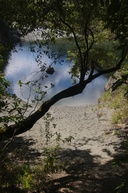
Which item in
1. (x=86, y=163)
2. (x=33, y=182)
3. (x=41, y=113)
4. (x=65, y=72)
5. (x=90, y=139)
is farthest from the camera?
(x=65, y=72)

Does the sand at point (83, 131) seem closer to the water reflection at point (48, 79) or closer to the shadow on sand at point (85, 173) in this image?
the shadow on sand at point (85, 173)

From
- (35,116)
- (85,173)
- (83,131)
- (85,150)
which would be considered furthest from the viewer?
(83,131)

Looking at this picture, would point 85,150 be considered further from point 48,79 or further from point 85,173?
point 48,79

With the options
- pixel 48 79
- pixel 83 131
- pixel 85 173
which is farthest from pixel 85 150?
pixel 48 79

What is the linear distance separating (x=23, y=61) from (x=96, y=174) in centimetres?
2977

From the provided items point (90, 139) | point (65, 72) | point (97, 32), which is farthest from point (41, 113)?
point (65, 72)

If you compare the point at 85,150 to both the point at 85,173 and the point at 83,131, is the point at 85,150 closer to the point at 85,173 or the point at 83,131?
the point at 85,173

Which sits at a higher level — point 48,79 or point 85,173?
point 48,79

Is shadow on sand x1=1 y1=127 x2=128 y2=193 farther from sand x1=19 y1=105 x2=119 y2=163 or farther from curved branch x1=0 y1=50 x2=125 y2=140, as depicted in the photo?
curved branch x1=0 y1=50 x2=125 y2=140

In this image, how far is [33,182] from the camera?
562 cm

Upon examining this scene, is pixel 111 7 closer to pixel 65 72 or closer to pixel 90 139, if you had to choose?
pixel 90 139

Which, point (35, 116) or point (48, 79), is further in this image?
point (48, 79)

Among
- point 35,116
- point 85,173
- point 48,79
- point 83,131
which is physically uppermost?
point 48,79

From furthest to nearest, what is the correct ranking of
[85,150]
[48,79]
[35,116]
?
[48,79], [85,150], [35,116]
